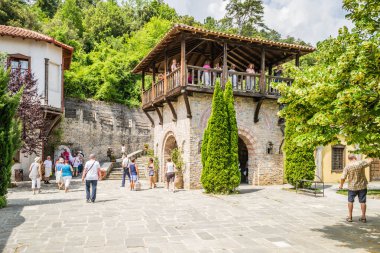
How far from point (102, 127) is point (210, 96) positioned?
42.3 ft

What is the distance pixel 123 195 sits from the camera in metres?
12.8

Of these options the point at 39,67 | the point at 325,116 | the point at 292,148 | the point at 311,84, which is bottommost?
the point at 292,148

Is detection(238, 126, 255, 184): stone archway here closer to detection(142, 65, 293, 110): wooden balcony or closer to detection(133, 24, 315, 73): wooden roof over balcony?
detection(142, 65, 293, 110): wooden balcony

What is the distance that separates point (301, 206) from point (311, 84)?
561cm

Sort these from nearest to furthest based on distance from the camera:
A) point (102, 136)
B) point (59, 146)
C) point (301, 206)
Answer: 1. point (301, 206)
2. point (59, 146)
3. point (102, 136)

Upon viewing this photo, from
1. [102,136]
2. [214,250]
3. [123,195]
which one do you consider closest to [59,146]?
[102,136]

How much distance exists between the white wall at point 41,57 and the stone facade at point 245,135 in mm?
6670

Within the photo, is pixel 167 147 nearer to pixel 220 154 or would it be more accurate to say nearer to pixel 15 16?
pixel 220 154

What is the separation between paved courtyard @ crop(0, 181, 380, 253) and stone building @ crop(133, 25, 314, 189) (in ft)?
11.8

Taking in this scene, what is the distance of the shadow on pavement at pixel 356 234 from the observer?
626 centimetres

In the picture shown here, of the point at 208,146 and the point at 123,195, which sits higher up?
the point at 208,146

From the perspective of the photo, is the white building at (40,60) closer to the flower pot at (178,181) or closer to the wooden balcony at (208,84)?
the wooden balcony at (208,84)

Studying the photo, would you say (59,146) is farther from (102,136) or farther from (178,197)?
(178,197)

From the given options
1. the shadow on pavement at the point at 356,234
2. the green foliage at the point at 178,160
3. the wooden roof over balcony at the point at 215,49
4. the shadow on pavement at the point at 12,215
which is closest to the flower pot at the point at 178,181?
the green foliage at the point at 178,160
